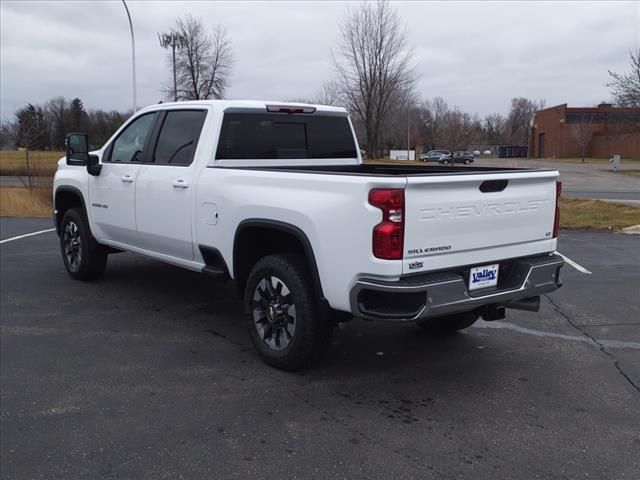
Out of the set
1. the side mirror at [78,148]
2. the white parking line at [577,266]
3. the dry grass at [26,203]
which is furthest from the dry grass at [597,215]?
the dry grass at [26,203]

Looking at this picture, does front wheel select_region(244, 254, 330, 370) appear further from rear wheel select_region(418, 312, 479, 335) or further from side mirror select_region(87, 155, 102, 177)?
side mirror select_region(87, 155, 102, 177)

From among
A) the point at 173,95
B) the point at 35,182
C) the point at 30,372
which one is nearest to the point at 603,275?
the point at 30,372

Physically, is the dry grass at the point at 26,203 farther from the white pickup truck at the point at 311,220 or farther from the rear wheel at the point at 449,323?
the rear wheel at the point at 449,323

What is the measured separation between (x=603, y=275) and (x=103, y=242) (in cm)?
626

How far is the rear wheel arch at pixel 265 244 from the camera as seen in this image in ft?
13.4

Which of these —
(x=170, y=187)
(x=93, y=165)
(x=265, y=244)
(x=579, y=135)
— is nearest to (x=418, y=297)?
(x=265, y=244)

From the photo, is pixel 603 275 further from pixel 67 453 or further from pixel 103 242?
pixel 67 453

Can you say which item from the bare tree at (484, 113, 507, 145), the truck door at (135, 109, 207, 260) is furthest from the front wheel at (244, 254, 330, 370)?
the bare tree at (484, 113, 507, 145)

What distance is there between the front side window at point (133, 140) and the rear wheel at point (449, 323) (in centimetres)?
322

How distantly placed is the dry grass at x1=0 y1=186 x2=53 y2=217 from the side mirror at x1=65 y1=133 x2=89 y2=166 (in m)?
10.9

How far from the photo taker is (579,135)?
70375mm

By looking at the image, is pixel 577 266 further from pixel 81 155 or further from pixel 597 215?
pixel 81 155

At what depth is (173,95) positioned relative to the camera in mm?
40156

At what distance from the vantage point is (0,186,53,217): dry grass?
16578 mm
